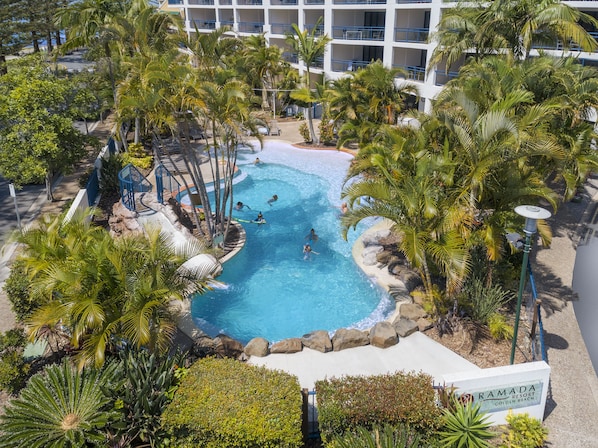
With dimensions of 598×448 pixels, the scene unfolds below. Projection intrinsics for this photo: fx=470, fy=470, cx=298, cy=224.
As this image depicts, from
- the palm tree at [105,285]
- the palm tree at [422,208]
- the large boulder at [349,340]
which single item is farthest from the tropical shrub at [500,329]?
the palm tree at [105,285]

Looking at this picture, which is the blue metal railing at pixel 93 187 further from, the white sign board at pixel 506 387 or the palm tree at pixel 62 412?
the white sign board at pixel 506 387

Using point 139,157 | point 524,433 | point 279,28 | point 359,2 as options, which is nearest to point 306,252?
point 524,433

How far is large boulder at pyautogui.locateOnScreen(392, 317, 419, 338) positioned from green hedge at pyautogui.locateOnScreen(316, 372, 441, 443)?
3.57 metres

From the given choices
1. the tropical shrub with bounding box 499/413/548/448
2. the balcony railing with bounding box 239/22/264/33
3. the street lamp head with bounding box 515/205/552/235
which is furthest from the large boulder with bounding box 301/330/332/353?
the balcony railing with bounding box 239/22/264/33

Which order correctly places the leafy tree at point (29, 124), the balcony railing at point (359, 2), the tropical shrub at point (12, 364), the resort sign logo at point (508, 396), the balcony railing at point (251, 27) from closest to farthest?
the resort sign logo at point (508, 396) < the tropical shrub at point (12, 364) < the leafy tree at point (29, 124) < the balcony railing at point (359, 2) < the balcony railing at point (251, 27)

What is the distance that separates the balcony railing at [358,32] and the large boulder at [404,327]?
27325 millimetres

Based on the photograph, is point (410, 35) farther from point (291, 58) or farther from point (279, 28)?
point (279, 28)

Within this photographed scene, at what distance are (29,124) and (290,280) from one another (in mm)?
10961

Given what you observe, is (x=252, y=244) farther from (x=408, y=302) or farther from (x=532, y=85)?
(x=532, y=85)

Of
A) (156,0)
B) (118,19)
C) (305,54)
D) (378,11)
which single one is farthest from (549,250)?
(156,0)

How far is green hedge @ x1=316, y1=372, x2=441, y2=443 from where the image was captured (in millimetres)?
7879

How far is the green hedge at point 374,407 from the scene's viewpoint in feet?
25.8

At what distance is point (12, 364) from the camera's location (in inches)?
388

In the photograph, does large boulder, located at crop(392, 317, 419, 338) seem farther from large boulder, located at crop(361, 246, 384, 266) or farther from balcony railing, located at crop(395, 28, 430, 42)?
balcony railing, located at crop(395, 28, 430, 42)
